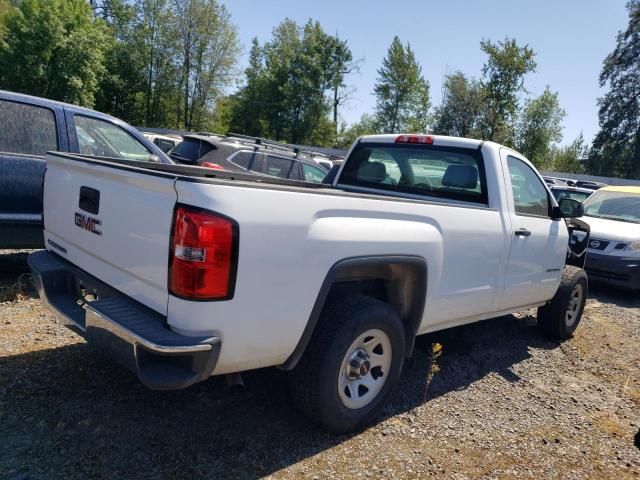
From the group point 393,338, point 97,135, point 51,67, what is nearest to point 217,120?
point 51,67

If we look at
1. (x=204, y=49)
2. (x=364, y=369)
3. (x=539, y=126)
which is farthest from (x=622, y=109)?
(x=364, y=369)

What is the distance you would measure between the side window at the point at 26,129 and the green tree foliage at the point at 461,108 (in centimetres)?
4232

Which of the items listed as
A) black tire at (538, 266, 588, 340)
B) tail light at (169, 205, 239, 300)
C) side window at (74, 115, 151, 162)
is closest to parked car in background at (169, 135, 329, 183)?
side window at (74, 115, 151, 162)

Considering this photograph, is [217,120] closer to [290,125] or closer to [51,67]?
[290,125]

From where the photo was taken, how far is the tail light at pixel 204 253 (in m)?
2.20

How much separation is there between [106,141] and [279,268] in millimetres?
3980

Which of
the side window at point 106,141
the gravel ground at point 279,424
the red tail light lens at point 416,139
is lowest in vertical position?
the gravel ground at point 279,424

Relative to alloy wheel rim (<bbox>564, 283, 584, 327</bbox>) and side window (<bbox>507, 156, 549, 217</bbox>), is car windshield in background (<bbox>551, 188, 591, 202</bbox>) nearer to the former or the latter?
alloy wheel rim (<bbox>564, 283, 584, 327</bbox>)

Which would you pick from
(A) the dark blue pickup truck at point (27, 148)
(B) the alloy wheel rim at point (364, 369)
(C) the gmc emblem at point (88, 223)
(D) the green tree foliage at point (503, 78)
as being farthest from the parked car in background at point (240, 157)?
(D) the green tree foliage at point (503, 78)

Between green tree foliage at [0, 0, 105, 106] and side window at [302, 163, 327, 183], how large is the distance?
111ft

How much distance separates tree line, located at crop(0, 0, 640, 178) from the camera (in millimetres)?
39375

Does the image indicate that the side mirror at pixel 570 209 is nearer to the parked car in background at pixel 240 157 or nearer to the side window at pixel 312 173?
the parked car in background at pixel 240 157

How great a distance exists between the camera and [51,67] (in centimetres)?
3759

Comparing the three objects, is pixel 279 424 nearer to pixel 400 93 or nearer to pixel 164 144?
pixel 164 144
